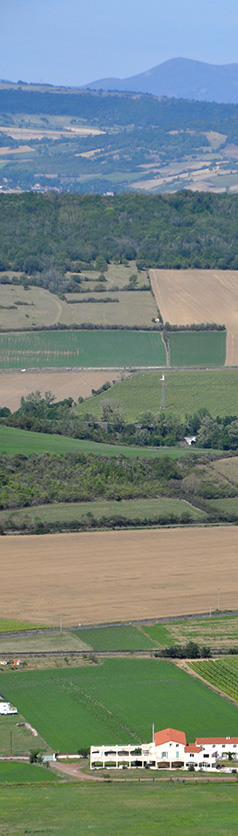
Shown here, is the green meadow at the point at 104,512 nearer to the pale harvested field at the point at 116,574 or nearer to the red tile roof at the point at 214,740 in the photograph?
the pale harvested field at the point at 116,574

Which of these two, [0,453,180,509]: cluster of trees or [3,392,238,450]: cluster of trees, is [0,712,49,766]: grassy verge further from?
[3,392,238,450]: cluster of trees

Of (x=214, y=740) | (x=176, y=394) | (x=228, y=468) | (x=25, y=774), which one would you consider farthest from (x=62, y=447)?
(x=25, y=774)

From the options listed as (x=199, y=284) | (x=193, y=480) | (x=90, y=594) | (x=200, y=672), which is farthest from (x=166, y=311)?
(x=200, y=672)

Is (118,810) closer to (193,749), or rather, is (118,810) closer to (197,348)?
(193,749)

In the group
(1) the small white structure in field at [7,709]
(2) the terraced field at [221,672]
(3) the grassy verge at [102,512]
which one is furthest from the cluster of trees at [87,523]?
(1) the small white structure in field at [7,709]

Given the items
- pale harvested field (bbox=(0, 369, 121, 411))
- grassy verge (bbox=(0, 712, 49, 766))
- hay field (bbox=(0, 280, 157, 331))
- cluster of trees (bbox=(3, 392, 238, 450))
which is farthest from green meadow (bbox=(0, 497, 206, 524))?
hay field (bbox=(0, 280, 157, 331))

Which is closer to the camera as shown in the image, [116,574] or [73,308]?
[116,574]
